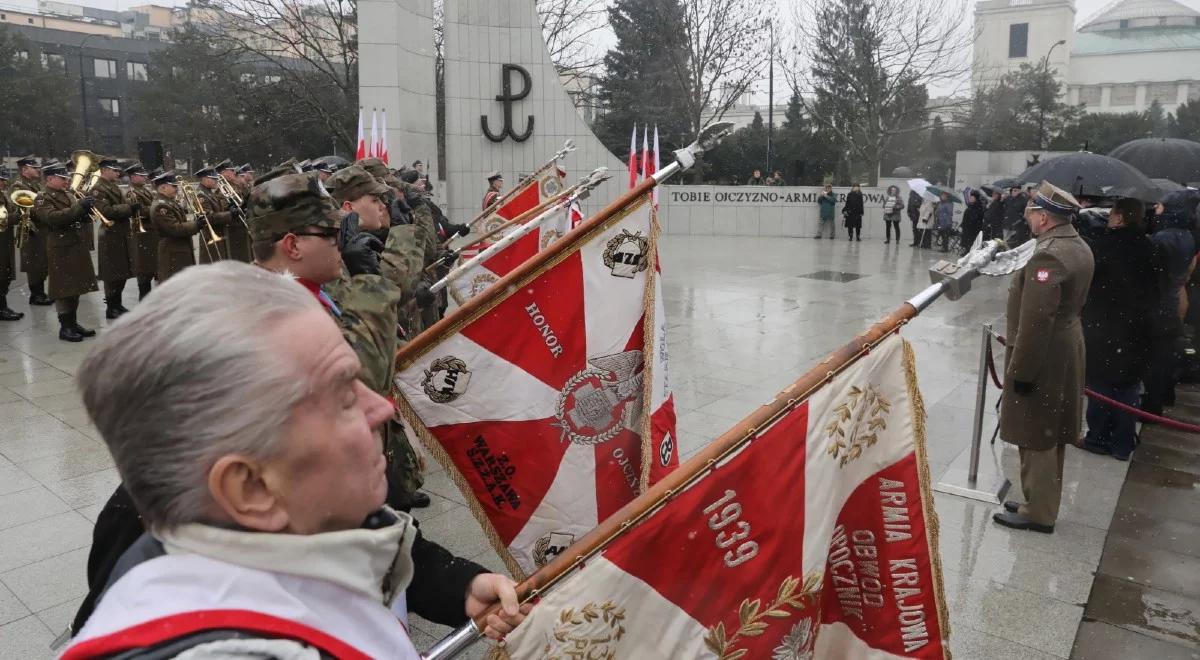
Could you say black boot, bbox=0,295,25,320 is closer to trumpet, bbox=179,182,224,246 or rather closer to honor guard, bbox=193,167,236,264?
honor guard, bbox=193,167,236,264

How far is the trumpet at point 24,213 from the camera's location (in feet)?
33.8

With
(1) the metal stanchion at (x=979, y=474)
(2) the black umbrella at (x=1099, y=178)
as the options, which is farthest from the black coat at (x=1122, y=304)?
(1) the metal stanchion at (x=979, y=474)

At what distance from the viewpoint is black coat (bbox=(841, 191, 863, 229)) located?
22.9 meters

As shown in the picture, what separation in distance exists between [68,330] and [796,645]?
9.21 meters

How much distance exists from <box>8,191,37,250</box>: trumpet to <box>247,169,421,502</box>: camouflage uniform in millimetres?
9943

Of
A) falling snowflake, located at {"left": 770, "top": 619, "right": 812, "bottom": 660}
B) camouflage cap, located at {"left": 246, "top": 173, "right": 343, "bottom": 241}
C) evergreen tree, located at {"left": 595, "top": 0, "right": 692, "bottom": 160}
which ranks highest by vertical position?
evergreen tree, located at {"left": 595, "top": 0, "right": 692, "bottom": 160}

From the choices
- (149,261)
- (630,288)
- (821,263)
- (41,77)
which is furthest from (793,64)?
(630,288)

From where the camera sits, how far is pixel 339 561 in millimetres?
965

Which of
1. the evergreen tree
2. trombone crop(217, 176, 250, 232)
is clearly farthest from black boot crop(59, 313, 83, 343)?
the evergreen tree

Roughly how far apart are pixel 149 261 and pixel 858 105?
2954cm

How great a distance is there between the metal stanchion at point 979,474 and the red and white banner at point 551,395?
2311 mm

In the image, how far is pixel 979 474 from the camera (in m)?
5.33

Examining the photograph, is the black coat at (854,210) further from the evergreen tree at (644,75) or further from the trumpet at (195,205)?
the trumpet at (195,205)

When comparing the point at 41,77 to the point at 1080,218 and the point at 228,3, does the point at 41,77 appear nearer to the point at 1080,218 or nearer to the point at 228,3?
the point at 228,3
